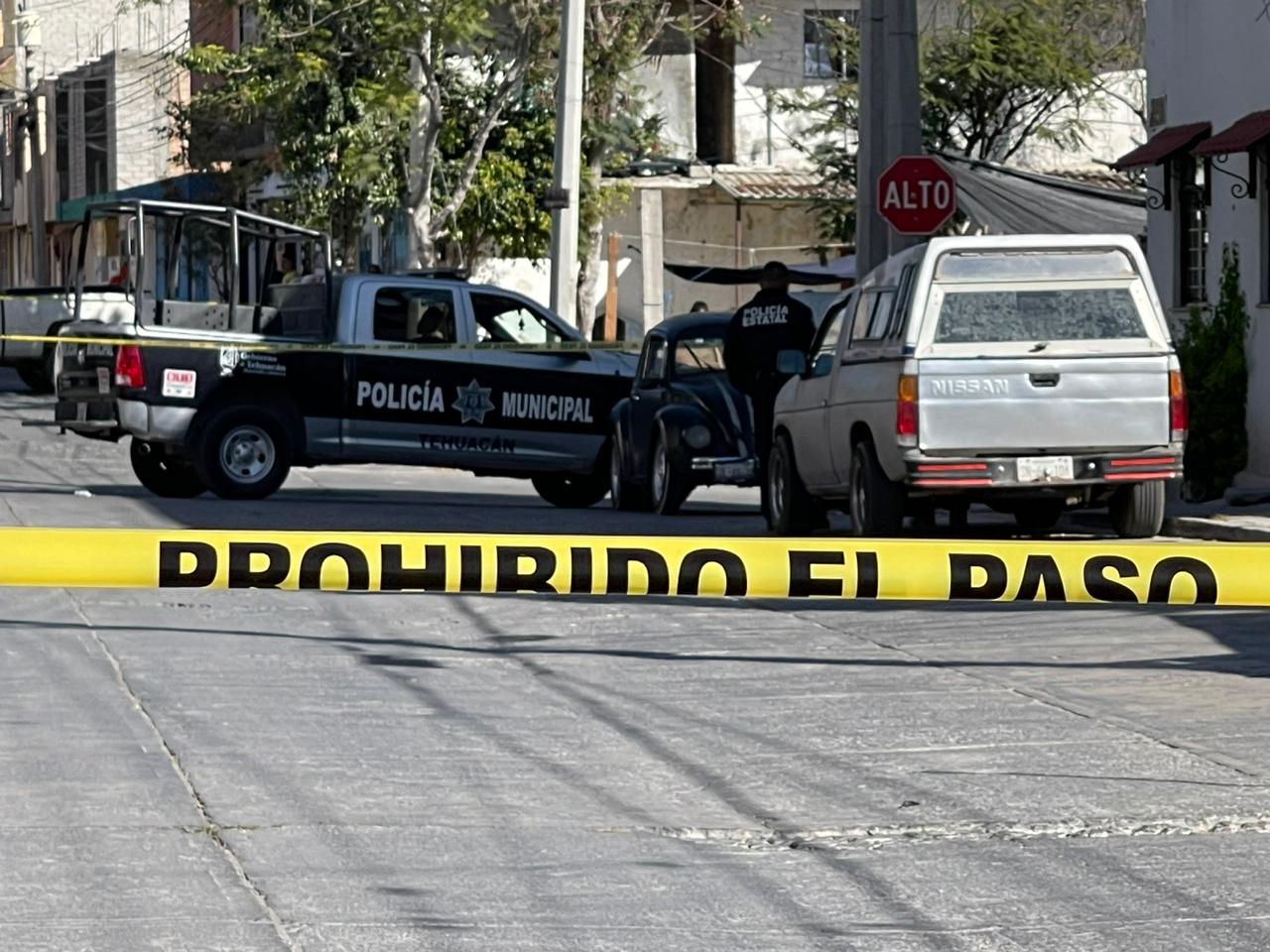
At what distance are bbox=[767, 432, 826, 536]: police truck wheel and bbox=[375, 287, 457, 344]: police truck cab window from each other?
4.22 metres

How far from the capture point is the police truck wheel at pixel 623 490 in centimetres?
2073

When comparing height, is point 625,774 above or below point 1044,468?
below

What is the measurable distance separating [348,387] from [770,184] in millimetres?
24685

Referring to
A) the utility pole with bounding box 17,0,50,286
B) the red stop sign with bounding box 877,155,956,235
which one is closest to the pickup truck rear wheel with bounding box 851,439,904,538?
the red stop sign with bounding box 877,155,956,235

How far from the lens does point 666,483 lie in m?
Answer: 19.9

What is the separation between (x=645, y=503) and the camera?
819 inches

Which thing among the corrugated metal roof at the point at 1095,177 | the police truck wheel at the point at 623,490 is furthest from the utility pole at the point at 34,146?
the police truck wheel at the point at 623,490

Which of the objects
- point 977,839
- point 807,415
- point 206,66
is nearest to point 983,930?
point 977,839

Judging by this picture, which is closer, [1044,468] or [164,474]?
[1044,468]

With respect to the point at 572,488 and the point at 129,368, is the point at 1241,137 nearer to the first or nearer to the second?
the point at 572,488

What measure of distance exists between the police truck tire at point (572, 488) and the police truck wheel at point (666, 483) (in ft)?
6.17

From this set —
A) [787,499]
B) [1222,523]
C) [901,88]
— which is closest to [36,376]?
[901,88]

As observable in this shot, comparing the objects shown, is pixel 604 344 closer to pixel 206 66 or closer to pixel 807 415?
pixel 807 415

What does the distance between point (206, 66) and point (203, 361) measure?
18021 mm
